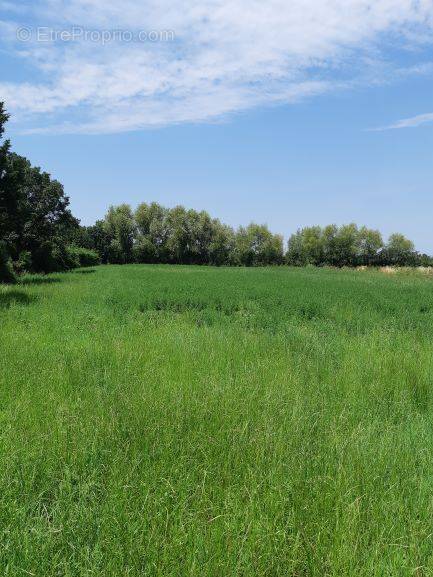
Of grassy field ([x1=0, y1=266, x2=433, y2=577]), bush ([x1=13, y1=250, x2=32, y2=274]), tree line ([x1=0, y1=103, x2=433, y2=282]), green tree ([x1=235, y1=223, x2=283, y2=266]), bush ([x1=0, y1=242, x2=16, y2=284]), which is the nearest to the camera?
grassy field ([x1=0, y1=266, x2=433, y2=577])

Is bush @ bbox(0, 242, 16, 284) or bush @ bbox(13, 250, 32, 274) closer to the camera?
bush @ bbox(0, 242, 16, 284)

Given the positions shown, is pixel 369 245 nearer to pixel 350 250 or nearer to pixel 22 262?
pixel 350 250

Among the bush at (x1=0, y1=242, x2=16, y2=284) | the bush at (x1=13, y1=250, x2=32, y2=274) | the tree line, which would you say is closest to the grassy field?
the bush at (x1=0, y1=242, x2=16, y2=284)

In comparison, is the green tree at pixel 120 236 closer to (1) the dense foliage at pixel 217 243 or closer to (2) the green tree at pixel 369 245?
(1) the dense foliage at pixel 217 243

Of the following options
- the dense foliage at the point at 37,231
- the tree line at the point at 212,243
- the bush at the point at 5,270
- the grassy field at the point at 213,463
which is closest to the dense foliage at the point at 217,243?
the tree line at the point at 212,243

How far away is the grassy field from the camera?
8.61 ft

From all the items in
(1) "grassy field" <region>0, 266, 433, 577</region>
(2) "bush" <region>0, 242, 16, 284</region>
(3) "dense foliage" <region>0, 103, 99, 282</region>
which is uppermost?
(3) "dense foliage" <region>0, 103, 99, 282</region>

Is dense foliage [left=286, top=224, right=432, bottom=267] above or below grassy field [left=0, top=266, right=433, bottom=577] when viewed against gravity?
above

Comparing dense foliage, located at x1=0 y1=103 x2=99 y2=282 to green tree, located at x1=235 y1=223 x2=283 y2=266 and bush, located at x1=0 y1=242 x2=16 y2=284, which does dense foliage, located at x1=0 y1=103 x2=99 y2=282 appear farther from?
green tree, located at x1=235 y1=223 x2=283 y2=266

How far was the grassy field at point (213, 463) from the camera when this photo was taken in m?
2.62

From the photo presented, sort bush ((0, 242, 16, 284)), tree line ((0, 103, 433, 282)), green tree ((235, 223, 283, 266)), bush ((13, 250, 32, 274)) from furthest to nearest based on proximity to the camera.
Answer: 1. green tree ((235, 223, 283, 266))
2. tree line ((0, 103, 433, 282))
3. bush ((13, 250, 32, 274))
4. bush ((0, 242, 16, 284))

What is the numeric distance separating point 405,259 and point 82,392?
106942 mm

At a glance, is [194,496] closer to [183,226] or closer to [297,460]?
[297,460]

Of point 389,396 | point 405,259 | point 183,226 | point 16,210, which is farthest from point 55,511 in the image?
point 405,259
